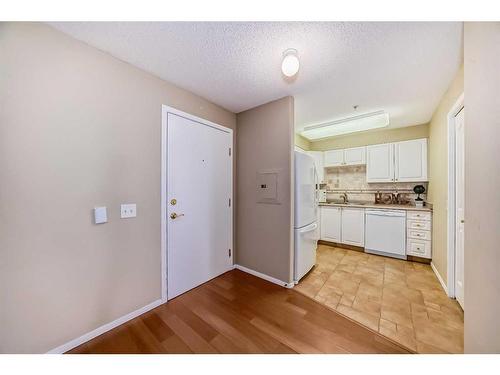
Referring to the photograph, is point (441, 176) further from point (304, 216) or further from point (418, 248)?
point (304, 216)

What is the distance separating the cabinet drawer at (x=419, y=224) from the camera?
2801 mm

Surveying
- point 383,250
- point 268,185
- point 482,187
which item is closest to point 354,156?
point 383,250

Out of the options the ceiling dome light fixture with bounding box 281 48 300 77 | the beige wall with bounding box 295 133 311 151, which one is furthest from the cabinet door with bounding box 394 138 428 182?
the ceiling dome light fixture with bounding box 281 48 300 77

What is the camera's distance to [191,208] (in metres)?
A: 2.12

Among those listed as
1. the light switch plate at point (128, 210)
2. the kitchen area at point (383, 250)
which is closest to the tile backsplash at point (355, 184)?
the kitchen area at point (383, 250)

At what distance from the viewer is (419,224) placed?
9.37 feet

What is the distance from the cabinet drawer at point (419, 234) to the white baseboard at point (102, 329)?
370 cm

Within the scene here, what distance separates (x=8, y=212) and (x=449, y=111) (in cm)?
386

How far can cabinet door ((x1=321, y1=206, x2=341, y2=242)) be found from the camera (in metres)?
3.59

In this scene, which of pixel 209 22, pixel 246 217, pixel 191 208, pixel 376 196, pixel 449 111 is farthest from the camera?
pixel 376 196

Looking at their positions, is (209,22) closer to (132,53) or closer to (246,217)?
(132,53)

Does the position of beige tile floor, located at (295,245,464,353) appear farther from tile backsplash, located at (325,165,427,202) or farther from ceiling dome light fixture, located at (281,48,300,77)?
ceiling dome light fixture, located at (281,48,300,77)
